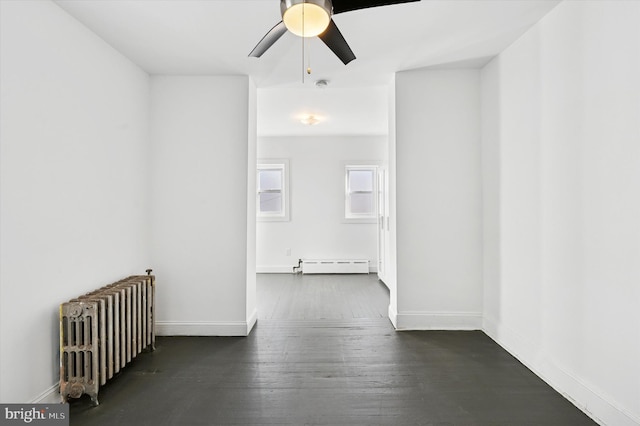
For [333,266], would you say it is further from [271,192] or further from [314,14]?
[314,14]

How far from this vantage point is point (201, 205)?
3564 millimetres

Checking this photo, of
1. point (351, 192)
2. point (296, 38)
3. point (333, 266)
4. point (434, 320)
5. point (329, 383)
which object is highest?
point (296, 38)

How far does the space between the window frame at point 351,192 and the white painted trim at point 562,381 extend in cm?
385

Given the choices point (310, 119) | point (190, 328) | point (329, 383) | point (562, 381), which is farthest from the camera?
point (310, 119)

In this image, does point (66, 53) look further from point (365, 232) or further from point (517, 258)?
point (365, 232)

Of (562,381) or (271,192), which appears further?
(271,192)

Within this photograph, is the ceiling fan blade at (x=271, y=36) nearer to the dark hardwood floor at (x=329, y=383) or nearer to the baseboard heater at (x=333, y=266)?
the dark hardwood floor at (x=329, y=383)

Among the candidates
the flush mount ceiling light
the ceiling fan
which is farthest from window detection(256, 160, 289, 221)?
the ceiling fan

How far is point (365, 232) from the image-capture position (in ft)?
23.0

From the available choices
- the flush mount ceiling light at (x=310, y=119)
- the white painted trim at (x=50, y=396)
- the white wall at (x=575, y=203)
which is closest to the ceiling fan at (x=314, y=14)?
the white wall at (x=575, y=203)

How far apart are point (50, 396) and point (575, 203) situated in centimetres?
352

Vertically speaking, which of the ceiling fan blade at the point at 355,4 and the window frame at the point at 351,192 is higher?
the ceiling fan blade at the point at 355,4

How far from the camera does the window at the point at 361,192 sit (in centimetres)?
714

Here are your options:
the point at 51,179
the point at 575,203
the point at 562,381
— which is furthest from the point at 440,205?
the point at 51,179
